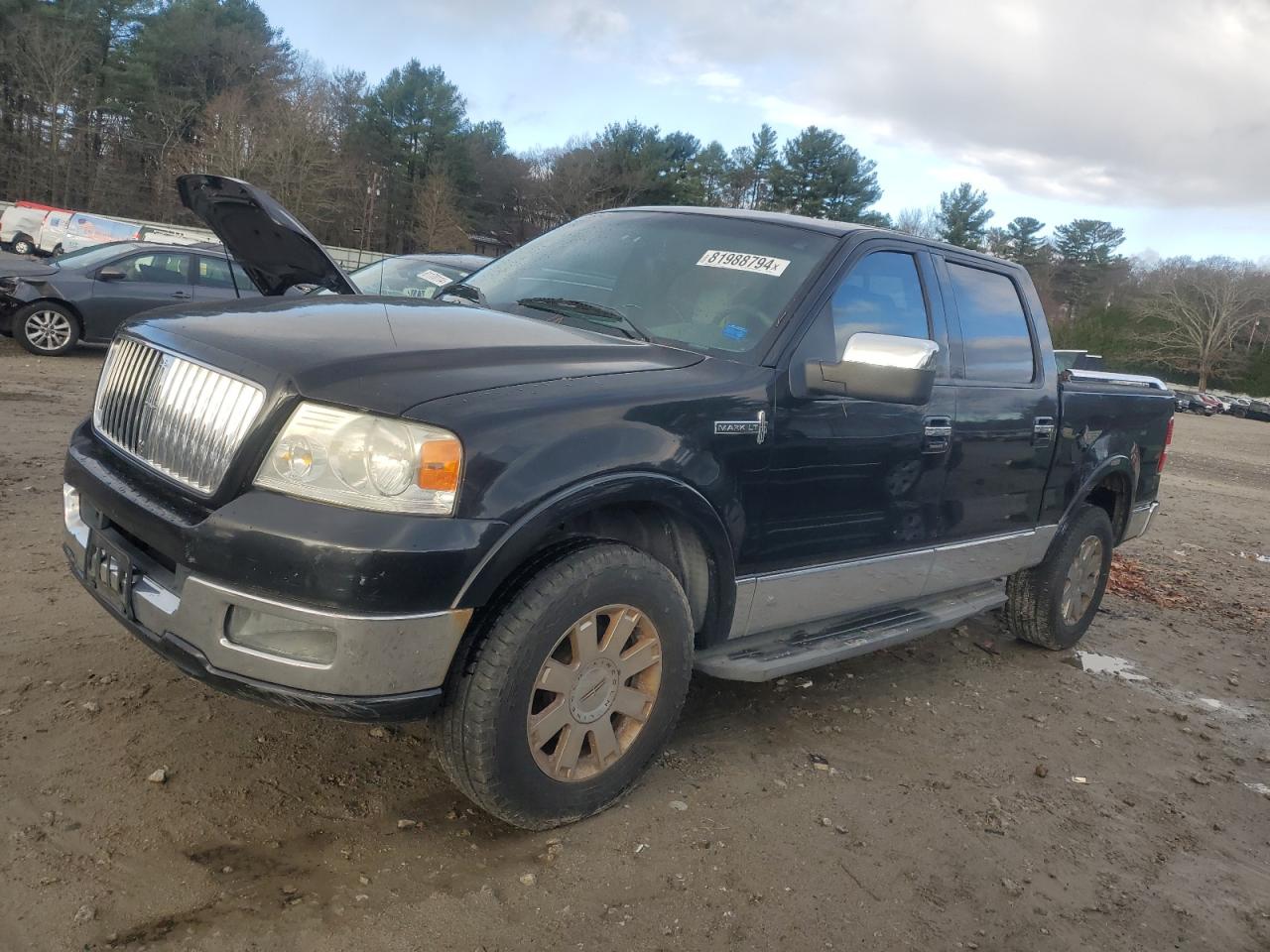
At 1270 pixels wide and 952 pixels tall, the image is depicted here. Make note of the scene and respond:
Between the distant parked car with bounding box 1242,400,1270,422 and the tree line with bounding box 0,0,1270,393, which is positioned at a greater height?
the tree line with bounding box 0,0,1270,393

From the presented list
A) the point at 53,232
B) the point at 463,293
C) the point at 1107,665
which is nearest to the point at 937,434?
the point at 463,293

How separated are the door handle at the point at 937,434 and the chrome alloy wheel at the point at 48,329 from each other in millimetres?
11042

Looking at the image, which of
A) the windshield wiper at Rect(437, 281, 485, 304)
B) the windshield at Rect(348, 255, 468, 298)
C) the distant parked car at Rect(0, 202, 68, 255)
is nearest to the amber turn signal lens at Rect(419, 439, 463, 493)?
the windshield wiper at Rect(437, 281, 485, 304)

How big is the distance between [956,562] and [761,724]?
1.19 meters

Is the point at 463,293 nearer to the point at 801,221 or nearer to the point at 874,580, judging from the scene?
the point at 801,221

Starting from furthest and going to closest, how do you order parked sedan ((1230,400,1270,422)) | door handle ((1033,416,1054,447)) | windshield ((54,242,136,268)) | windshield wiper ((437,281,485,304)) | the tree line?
parked sedan ((1230,400,1270,422)) → the tree line → windshield ((54,242,136,268)) → door handle ((1033,416,1054,447)) → windshield wiper ((437,281,485,304))

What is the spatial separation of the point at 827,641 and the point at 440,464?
187 centimetres

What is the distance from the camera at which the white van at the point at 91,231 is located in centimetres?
2797

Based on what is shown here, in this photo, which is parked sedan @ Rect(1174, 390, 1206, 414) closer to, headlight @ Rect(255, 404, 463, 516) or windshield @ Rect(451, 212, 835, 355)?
windshield @ Rect(451, 212, 835, 355)

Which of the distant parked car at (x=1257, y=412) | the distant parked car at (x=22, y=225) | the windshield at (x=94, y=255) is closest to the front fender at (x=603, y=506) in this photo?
the windshield at (x=94, y=255)

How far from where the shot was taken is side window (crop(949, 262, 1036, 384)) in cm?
429

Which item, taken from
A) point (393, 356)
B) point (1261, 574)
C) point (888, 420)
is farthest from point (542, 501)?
point (1261, 574)

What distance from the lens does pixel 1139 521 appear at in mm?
5828

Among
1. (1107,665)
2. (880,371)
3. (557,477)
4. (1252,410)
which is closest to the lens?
(557,477)
